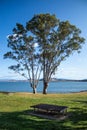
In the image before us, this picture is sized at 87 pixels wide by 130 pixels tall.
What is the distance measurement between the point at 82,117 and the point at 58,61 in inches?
857

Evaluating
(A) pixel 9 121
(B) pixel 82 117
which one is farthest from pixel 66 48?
(A) pixel 9 121

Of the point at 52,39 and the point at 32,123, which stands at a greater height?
the point at 52,39

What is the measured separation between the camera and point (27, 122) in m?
13.2

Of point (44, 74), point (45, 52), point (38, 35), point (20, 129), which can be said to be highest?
point (38, 35)

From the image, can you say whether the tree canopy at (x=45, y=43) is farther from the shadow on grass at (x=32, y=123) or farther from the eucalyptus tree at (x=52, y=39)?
the shadow on grass at (x=32, y=123)

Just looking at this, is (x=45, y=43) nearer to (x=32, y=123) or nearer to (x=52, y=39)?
(x=52, y=39)

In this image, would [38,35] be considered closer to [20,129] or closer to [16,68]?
[16,68]

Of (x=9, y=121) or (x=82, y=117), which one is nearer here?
(x=9, y=121)

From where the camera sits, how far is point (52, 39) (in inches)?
1394

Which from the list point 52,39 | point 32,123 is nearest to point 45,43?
point 52,39

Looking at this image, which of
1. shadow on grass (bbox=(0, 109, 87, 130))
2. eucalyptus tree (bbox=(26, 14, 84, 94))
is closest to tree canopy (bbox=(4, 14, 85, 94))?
eucalyptus tree (bbox=(26, 14, 84, 94))

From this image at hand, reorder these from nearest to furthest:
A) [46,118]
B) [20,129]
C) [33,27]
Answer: [20,129] → [46,118] → [33,27]

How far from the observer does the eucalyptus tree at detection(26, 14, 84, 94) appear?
34812 millimetres

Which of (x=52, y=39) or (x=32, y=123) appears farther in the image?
(x=52, y=39)
